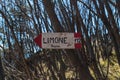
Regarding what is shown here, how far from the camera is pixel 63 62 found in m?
8.02

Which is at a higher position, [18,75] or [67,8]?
[67,8]

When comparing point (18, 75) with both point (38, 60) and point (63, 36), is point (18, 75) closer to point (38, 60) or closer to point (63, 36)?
point (38, 60)

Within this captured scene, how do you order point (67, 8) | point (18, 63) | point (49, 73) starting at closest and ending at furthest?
1. point (67, 8)
2. point (49, 73)
3. point (18, 63)

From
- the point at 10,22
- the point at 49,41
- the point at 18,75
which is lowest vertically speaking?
the point at 18,75

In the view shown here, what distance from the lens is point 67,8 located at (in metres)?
7.57

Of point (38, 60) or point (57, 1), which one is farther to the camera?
point (38, 60)

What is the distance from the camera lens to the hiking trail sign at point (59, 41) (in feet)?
15.8

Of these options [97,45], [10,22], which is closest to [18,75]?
[10,22]

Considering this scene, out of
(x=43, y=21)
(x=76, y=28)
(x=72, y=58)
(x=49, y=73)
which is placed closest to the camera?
(x=72, y=58)

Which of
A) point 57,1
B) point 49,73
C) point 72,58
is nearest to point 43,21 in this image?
point 57,1

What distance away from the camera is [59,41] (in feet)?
15.9

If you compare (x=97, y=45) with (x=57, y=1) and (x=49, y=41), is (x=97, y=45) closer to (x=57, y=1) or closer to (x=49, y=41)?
(x=57, y=1)

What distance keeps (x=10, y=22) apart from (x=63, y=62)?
2.04 metres

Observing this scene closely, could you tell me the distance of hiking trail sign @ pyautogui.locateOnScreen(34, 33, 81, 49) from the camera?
482 centimetres
